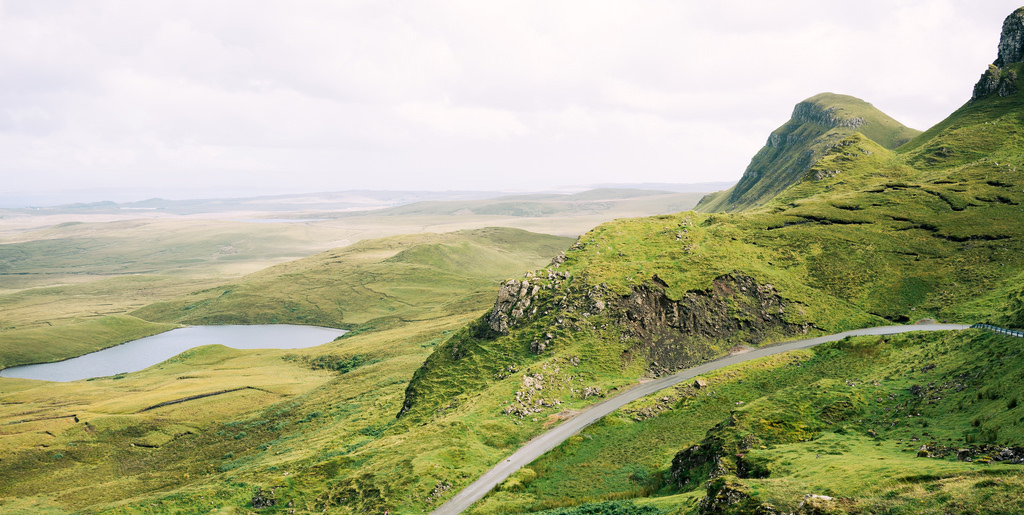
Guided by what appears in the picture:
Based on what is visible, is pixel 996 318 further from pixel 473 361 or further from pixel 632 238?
pixel 473 361

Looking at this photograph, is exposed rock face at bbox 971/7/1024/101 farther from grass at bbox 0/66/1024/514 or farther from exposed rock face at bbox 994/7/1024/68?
grass at bbox 0/66/1024/514

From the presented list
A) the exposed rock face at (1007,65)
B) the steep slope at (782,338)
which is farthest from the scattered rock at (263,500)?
the exposed rock face at (1007,65)

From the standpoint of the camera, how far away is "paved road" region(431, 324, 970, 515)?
49.5 m

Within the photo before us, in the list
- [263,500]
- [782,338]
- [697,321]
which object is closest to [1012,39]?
[782,338]

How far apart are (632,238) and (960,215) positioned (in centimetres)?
6622

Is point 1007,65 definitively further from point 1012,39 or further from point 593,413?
point 593,413

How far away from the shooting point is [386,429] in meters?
76.0

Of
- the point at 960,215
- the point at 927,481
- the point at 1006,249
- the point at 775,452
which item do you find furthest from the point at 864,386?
the point at 960,215

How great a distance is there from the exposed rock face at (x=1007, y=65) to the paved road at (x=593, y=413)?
146408mm

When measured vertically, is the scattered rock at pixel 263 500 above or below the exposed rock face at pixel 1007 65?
below

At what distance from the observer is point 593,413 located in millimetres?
62438

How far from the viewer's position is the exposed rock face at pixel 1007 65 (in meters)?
163

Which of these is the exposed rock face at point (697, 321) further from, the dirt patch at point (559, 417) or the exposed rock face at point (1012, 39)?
the exposed rock face at point (1012, 39)

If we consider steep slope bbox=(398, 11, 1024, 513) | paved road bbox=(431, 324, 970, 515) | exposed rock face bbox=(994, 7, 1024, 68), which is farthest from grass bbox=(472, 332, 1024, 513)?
exposed rock face bbox=(994, 7, 1024, 68)
